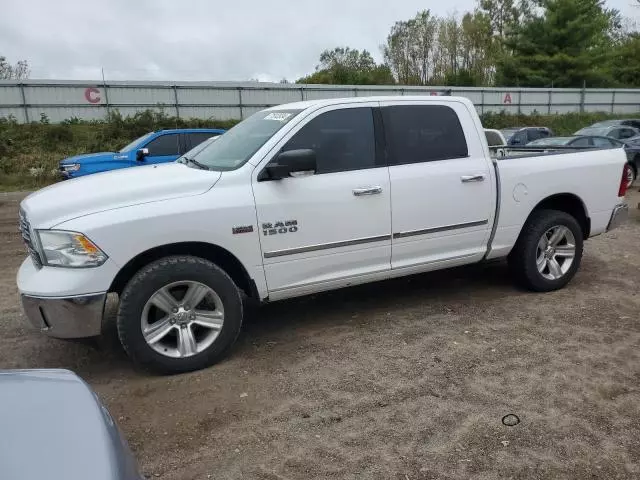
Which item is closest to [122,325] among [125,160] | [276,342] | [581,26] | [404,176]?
[276,342]

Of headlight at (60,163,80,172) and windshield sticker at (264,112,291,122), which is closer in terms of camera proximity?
windshield sticker at (264,112,291,122)

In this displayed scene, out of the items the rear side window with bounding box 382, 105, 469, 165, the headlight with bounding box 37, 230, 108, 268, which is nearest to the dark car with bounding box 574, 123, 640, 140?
the rear side window with bounding box 382, 105, 469, 165

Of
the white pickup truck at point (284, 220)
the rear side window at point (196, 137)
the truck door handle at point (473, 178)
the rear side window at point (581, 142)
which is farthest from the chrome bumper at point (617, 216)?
the rear side window at point (196, 137)

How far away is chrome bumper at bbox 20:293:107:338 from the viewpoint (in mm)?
3469

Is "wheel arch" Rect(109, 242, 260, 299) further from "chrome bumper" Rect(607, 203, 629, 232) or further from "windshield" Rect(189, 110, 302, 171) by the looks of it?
"chrome bumper" Rect(607, 203, 629, 232)

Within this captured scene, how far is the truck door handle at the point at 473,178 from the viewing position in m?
4.64

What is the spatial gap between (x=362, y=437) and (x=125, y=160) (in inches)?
395

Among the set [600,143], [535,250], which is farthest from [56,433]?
[600,143]

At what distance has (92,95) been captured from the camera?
928 inches

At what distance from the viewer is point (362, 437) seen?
9.90 feet

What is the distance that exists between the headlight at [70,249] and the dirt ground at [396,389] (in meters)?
0.91

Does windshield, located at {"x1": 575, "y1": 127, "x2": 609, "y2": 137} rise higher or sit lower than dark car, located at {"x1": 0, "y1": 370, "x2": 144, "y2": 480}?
lower

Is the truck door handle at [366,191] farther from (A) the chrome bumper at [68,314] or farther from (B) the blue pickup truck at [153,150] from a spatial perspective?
(B) the blue pickup truck at [153,150]

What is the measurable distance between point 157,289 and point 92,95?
2285 centimetres
